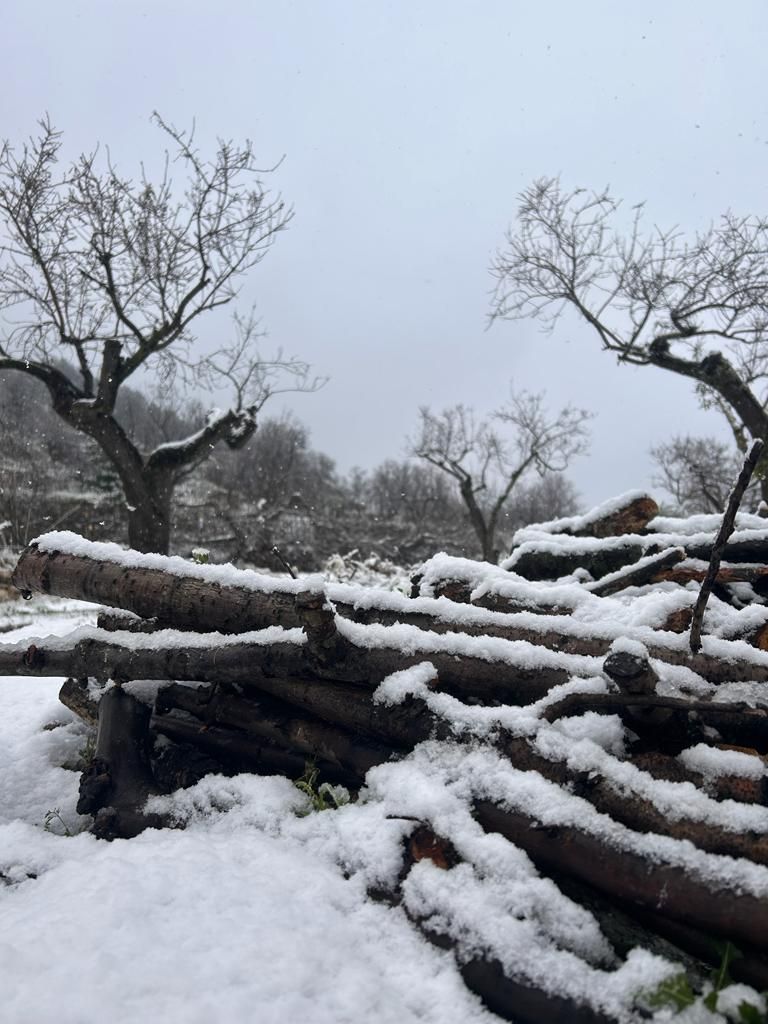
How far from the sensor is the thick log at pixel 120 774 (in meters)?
2.40

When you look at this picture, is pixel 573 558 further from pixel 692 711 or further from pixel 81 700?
pixel 81 700

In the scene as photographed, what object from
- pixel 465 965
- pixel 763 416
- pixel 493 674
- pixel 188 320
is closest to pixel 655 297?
pixel 763 416

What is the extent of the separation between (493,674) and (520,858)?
681 millimetres

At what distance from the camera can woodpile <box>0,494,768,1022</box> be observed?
63.2 inches

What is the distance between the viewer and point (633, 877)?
164 centimetres

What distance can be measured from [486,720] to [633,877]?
64 cm

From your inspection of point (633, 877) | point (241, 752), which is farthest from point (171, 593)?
point (633, 877)

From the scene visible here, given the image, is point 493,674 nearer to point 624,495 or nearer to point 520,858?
point 520,858

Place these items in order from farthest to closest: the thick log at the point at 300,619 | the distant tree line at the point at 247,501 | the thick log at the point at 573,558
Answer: the distant tree line at the point at 247,501 < the thick log at the point at 573,558 < the thick log at the point at 300,619

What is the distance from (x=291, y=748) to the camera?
2.57 meters

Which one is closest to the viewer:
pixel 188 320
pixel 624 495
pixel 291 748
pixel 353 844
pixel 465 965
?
pixel 465 965

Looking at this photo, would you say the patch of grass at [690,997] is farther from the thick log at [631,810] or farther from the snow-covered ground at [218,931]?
the snow-covered ground at [218,931]

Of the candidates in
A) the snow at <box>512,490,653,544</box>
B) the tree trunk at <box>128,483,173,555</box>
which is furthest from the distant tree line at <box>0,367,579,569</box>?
the snow at <box>512,490,653,544</box>

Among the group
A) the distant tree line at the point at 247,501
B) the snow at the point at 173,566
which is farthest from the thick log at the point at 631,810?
the distant tree line at the point at 247,501
